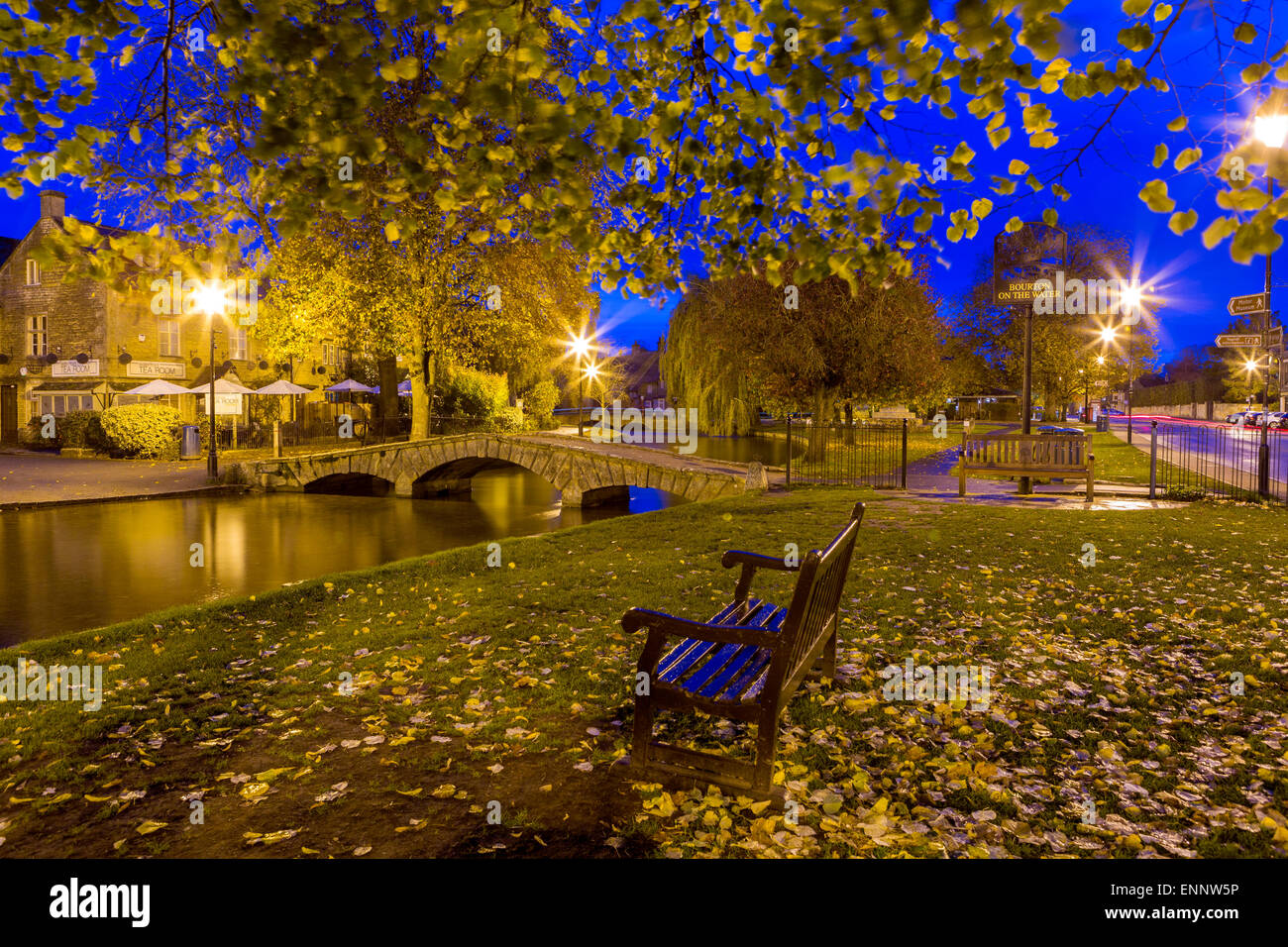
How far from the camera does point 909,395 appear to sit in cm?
2772

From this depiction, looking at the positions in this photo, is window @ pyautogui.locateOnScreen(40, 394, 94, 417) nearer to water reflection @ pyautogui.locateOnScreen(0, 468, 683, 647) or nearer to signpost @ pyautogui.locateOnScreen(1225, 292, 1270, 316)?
water reflection @ pyautogui.locateOnScreen(0, 468, 683, 647)

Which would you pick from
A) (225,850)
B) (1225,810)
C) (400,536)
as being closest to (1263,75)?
(1225,810)

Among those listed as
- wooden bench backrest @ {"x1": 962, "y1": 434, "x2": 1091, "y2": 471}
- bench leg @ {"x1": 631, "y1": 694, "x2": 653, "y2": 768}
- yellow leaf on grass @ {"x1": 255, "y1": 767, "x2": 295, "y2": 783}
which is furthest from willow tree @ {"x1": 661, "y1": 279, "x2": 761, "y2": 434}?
yellow leaf on grass @ {"x1": 255, "y1": 767, "x2": 295, "y2": 783}

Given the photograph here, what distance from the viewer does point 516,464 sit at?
85.9 ft

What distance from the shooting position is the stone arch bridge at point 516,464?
20312 mm

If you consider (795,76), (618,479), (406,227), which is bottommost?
(618,479)

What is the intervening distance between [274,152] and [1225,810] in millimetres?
5753

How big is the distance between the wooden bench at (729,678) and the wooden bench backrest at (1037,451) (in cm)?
1368

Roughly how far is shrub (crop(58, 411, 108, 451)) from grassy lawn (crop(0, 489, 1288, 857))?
31.4 m

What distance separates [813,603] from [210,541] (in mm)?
17199

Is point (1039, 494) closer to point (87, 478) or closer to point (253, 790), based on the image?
point (253, 790)

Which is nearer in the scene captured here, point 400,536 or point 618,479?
point 400,536

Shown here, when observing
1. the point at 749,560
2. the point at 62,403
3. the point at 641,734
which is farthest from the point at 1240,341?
the point at 62,403
